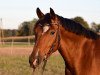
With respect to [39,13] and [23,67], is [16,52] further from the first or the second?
[39,13]

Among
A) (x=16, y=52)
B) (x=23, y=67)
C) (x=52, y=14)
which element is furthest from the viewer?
(x=16, y=52)

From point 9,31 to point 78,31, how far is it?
70608 mm

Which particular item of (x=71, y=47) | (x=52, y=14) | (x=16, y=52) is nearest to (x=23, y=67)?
(x=71, y=47)

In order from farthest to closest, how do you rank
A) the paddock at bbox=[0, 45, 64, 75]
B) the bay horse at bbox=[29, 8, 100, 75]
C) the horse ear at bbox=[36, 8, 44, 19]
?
the paddock at bbox=[0, 45, 64, 75] < the horse ear at bbox=[36, 8, 44, 19] < the bay horse at bbox=[29, 8, 100, 75]

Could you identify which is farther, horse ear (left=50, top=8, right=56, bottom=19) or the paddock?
the paddock

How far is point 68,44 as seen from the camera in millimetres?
5418

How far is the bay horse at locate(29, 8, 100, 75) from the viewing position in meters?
5.02

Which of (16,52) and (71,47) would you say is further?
(16,52)

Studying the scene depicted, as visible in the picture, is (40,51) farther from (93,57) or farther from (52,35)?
(93,57)

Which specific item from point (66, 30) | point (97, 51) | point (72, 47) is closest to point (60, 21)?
point (66, 30)

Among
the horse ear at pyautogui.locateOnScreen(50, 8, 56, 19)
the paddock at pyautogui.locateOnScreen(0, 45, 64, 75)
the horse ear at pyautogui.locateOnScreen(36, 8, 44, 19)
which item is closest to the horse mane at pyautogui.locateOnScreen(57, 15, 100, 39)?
the horse ear at pyautogui.locateOnScreen(50, 8, 56, 19)

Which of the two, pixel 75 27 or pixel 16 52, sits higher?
pixel 75 27

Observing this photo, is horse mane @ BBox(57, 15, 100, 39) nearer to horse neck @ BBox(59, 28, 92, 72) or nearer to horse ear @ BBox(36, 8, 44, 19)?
horse neck @ BBox(59, 28, 92, 72)

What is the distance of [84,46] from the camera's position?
5.54 m
